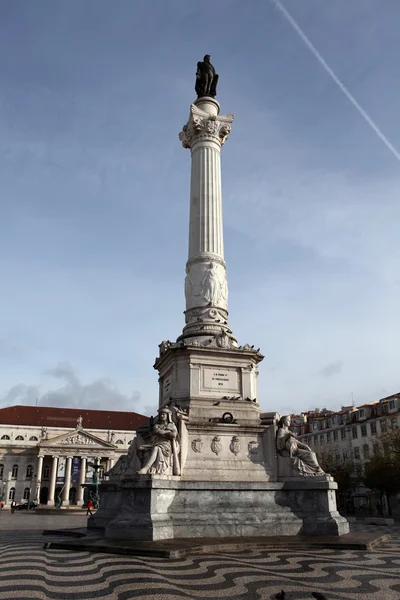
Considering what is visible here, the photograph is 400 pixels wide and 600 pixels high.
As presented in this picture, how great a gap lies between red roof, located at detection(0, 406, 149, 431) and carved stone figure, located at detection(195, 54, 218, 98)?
8238cm

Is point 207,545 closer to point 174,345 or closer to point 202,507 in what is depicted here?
point 202,507

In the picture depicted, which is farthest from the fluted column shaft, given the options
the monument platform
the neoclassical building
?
the neoclassical building

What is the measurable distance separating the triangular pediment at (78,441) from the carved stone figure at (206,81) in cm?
8011

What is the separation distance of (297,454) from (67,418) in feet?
310

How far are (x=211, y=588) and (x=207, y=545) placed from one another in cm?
394

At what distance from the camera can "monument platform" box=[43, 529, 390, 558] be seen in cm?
1106

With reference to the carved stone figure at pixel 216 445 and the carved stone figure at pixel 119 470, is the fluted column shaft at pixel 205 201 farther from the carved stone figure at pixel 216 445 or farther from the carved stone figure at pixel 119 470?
the carved stone figure at pixel 119 470

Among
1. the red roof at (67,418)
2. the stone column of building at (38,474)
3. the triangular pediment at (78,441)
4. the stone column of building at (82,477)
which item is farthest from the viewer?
the red roof at (67,418)

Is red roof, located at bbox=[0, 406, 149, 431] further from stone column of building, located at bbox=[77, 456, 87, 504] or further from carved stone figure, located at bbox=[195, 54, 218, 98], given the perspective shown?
carved stone figure, located at bbox=[195, 54, 218, 98]

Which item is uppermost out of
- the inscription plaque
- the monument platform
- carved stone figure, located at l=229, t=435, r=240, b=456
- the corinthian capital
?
the corinthian capital

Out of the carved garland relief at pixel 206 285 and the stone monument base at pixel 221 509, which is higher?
the carved garland relief at pixel 206 285

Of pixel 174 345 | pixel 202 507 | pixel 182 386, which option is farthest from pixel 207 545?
pixel 174 345

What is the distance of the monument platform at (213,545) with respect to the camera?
36.3 ft

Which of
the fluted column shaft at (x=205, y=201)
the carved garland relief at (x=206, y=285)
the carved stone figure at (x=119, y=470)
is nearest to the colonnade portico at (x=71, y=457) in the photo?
the carved stone figure at (x=119, y=470)
